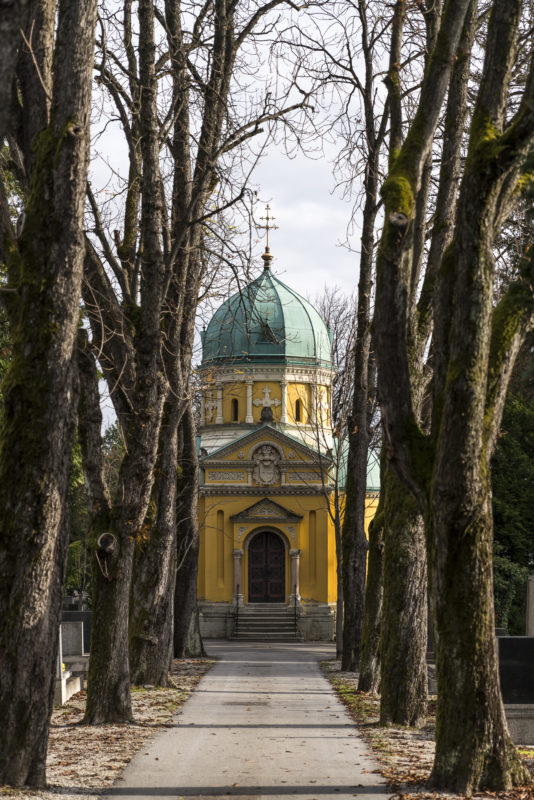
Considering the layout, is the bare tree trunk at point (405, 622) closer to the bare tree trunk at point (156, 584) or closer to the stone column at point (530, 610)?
the bare tree trunk at point (156, 584)

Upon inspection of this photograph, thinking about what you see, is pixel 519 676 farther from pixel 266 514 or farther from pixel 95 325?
pixel 266 514

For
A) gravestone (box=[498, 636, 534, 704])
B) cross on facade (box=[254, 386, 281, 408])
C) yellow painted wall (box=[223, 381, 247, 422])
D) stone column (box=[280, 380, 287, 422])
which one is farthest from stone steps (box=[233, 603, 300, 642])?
gravestone (box=[498, 636, 534, 704])

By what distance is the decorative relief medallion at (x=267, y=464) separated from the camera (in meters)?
49.4

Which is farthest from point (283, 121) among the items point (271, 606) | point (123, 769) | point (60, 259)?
point (271, 606)

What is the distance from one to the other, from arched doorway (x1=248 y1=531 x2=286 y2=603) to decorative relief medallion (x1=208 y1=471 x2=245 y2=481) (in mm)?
3112

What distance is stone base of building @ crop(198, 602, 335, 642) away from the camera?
46719mm

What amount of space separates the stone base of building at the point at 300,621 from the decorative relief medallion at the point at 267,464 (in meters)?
5.48

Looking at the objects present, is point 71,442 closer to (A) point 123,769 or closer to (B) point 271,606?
(A) point 123,769

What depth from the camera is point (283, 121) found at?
16703 mm

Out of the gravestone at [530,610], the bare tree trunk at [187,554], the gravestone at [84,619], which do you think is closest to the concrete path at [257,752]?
the gravestone at [530,610]

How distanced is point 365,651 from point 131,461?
6.74 metres

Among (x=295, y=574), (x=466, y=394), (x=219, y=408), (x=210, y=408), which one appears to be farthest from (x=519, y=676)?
(x=210, y=408)

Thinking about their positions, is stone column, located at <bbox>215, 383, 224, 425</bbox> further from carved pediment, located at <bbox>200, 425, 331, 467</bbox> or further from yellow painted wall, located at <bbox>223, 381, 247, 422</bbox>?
carved pediment, located at <bbox>200, 425, 331, 467</bbox>

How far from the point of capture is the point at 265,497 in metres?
49.3
